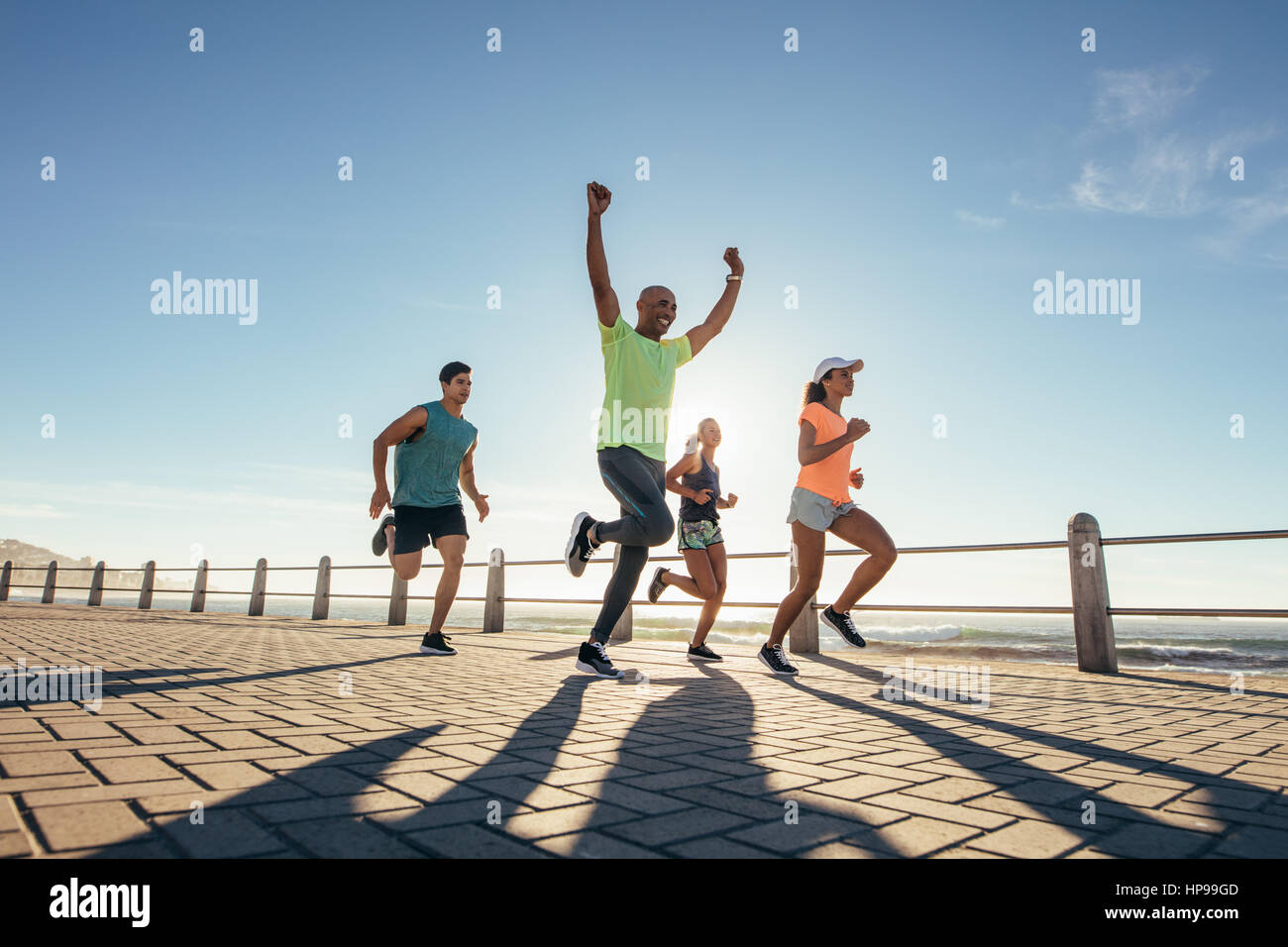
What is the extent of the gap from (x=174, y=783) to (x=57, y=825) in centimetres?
34

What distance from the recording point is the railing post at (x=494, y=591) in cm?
1012

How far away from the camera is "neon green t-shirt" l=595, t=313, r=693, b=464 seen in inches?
163

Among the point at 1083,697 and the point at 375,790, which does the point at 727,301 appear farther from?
the point at 375,790

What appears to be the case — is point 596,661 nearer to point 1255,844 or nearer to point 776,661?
point 776,661

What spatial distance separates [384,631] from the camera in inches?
360

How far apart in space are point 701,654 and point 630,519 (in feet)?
7.99

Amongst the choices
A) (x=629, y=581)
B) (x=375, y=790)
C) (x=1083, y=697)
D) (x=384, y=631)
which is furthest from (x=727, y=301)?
(x=384, y=631)

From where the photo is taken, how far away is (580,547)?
Answer: 452cm

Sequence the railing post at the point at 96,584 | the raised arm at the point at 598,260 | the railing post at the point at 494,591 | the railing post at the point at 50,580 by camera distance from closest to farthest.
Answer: the raised arm at the point at 598,260
the railing post at the point at 494,591
the railing post at the point at 96,584
the railing post at the point at 50,580

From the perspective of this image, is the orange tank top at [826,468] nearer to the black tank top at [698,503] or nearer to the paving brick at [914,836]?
the black tank top at [698,503]

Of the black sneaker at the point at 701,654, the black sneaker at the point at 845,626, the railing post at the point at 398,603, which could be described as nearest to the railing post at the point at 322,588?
the railing post at the point at 398,603

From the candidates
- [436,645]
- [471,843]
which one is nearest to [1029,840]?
[471,843]

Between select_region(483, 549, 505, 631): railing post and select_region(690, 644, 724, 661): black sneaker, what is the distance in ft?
15.0

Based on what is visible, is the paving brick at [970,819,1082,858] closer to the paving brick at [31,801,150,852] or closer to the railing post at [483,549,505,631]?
the paving brick at [31,801,150,852]
